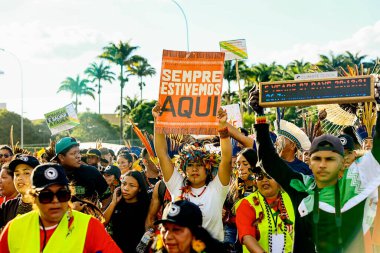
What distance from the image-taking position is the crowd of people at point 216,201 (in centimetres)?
389

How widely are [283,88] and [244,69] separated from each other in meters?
48.8

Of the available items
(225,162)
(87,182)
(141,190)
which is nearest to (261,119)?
(225,162)

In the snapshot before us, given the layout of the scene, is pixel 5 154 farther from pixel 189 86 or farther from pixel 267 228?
pixel 267 228

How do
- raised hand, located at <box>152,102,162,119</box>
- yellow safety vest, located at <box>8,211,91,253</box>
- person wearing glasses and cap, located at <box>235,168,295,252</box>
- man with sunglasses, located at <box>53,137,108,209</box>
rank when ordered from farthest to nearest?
man with sunglasses, located at <box>53,137,108,209</box> < raised hand, located at <box>152,102,162,119</box> < person wearing glasses and cap, located at <box>235,168,295,252</box> < yellow safety vest, located at <box>8,211,91,253</box>

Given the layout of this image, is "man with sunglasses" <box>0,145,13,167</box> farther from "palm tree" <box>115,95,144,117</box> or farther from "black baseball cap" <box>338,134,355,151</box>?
"palm tree" <box>115,95,144,117</box>

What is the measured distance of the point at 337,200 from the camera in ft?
13.3

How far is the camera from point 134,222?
6332 millimetres

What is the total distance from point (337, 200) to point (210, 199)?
1.51m

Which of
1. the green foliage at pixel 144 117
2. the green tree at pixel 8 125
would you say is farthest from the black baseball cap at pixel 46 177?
the green foliage at pixel 144 117

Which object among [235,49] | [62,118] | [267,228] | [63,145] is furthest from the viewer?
[62,118]

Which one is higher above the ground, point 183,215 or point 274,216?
point 183,215

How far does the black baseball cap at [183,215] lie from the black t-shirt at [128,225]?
8.80 feet

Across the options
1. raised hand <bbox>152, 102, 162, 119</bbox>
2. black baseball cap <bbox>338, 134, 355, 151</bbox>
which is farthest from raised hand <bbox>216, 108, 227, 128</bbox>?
black baseball cap <bbox>338, 134, 355, 151</bbox>

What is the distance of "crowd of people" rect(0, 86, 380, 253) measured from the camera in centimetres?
389
